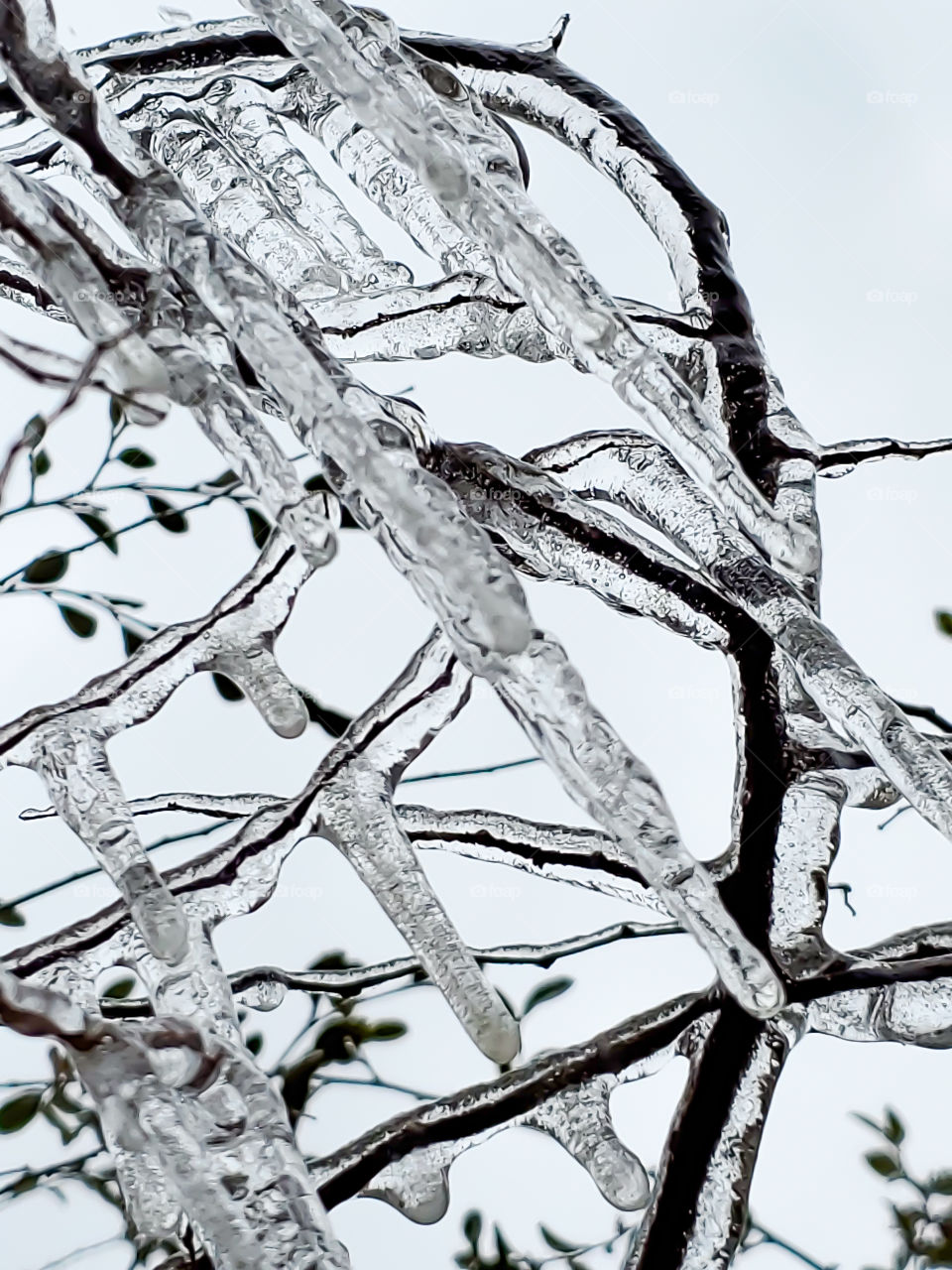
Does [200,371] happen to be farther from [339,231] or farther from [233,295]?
[339,231]

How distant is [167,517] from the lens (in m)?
0.44

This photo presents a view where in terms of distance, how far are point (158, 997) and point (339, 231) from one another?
273 mm

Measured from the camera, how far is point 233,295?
182 millimetres

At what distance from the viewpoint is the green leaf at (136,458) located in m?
0.45

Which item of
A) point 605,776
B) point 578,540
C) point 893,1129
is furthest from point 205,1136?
point 893,1129

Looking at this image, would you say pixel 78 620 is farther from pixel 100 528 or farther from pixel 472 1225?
pixel 472 1225

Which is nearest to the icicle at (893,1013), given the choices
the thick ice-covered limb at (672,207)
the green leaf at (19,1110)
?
the thick ice-covered limb at (672,207)

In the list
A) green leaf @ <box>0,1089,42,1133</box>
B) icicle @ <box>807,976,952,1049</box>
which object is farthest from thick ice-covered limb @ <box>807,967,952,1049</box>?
green leaf @ <box>0,1089,42,1133</box>

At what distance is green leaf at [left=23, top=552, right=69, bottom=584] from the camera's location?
1.37ft

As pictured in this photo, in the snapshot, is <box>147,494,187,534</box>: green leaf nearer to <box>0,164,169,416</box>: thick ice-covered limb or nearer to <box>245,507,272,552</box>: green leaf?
<box>245,507,272,552</box>: green leaf

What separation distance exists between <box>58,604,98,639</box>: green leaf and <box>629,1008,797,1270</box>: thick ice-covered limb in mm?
272

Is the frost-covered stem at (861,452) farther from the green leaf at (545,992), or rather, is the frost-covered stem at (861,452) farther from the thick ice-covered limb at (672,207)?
the green leaf at (545,992)

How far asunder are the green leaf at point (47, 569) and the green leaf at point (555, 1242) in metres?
0.26

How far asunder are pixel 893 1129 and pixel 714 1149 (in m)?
0.18
